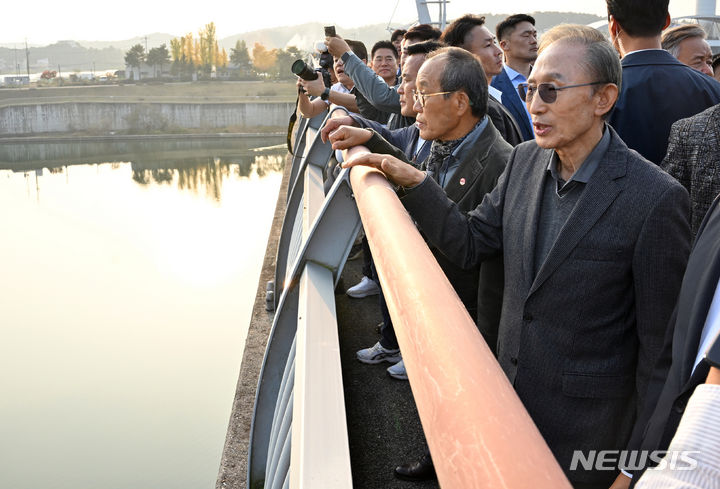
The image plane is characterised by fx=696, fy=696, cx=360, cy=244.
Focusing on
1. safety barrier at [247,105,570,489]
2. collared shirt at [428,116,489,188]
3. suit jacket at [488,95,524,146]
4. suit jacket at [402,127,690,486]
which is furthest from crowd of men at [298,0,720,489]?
suit jacket at [488,95,524,146]

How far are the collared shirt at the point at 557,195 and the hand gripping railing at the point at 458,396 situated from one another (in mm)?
793

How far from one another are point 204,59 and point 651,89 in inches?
3432

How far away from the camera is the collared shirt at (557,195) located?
161cm

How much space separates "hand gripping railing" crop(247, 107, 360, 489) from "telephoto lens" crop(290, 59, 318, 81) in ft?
5.09

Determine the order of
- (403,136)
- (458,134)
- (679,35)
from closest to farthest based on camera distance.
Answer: (458,134), (403,136), (679,35)

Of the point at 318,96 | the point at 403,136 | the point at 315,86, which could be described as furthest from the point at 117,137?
the point at 403,136

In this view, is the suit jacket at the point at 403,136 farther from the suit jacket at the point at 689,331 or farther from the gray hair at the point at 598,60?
the suit jacket at the point at 689,331

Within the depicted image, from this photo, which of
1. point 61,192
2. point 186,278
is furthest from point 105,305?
point 61,192

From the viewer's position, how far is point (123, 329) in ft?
47.1

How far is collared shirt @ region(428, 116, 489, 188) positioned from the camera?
2.40 m

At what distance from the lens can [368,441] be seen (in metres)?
2.74

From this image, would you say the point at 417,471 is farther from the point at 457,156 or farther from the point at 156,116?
the point at 156,116

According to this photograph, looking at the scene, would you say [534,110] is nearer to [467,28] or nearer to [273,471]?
[273,471]

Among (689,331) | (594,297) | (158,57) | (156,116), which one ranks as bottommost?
(594,297)
